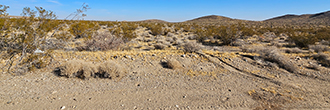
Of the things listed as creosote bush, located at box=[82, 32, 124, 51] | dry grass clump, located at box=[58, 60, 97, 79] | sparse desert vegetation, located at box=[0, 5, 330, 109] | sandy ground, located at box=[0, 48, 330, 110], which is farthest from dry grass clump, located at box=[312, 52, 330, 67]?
creosote bush, located at box=[82, 32, 124, 51]

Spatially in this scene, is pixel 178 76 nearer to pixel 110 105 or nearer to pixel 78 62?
pixel 110 105

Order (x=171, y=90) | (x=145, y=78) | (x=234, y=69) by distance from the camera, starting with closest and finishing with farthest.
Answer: (x=171, y=90) → (x=145, y=78) → (x=234, y=69)

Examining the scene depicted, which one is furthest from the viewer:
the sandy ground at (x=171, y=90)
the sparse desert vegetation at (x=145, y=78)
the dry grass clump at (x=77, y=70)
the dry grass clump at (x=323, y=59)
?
the dry grass clump at (x=323, y=59)

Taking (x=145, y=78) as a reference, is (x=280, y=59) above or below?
above

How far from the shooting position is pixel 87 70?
5.52 meters

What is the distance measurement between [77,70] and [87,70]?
303 mm

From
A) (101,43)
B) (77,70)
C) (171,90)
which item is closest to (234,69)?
(171,90)

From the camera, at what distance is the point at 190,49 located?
8.81m

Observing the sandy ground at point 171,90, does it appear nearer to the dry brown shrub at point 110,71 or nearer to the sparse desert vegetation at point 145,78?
the sparse desert vegetation at point 145,78

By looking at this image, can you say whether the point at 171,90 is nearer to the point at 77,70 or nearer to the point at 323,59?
the point at 77,70

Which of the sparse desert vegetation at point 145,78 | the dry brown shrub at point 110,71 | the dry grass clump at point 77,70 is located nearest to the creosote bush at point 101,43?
the sparse desert vegetation at point 145,78

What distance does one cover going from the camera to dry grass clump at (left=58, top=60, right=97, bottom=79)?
5.41 m

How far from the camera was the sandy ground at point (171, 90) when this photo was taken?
422 centimetres

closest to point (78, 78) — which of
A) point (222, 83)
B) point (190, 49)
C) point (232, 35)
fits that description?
point (222, 83)
